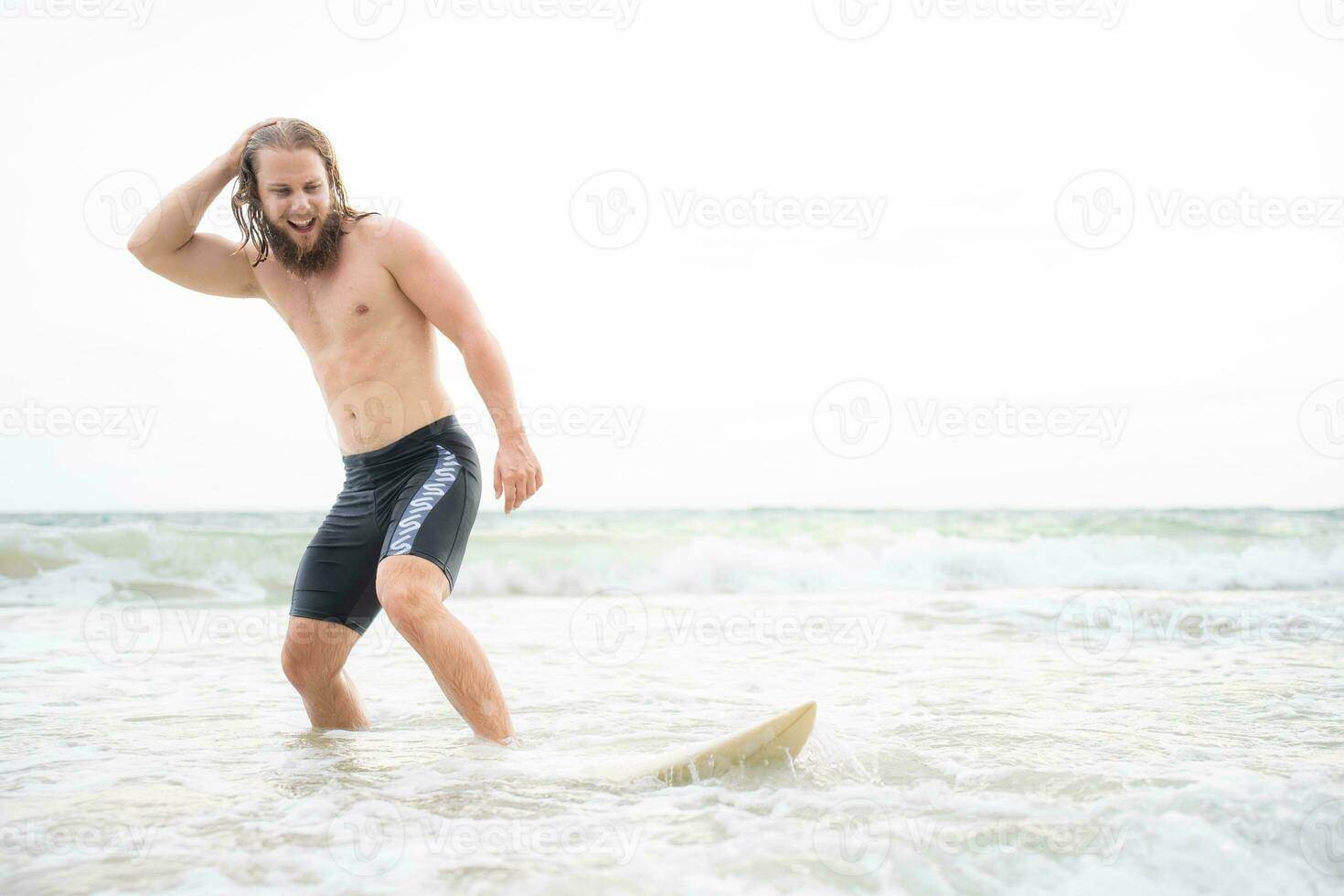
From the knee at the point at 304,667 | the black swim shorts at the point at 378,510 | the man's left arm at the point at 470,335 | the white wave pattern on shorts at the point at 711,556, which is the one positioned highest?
the man's left arm at the point at 470,335

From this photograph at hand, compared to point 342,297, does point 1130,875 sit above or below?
below

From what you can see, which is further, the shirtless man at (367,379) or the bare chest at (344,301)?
the bare chest at (344,301)

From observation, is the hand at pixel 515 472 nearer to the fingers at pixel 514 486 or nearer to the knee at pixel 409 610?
the fingers at pixel 514 486

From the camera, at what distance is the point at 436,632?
2.93m

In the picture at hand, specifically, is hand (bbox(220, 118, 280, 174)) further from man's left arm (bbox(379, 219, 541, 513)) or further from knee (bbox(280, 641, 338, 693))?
knee (bbox(280, 641, 338, 693))

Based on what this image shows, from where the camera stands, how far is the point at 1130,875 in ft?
7.31

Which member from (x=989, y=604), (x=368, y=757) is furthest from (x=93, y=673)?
(x=989, y=604)

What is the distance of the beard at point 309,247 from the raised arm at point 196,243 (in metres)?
0.21

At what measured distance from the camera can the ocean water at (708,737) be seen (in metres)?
2.28

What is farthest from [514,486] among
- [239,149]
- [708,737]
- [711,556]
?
[711,556]

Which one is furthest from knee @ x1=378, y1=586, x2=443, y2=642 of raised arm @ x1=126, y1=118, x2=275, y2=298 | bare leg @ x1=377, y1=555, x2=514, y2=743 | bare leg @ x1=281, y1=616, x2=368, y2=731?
raised arm @ x1=126, y1=118, x2=275, y2=298

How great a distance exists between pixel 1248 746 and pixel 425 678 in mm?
3794

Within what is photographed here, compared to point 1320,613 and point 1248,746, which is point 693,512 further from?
point 1248,746

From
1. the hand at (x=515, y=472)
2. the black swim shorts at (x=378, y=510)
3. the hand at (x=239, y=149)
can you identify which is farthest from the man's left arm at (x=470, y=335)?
the hand at (x=239, y=149)
